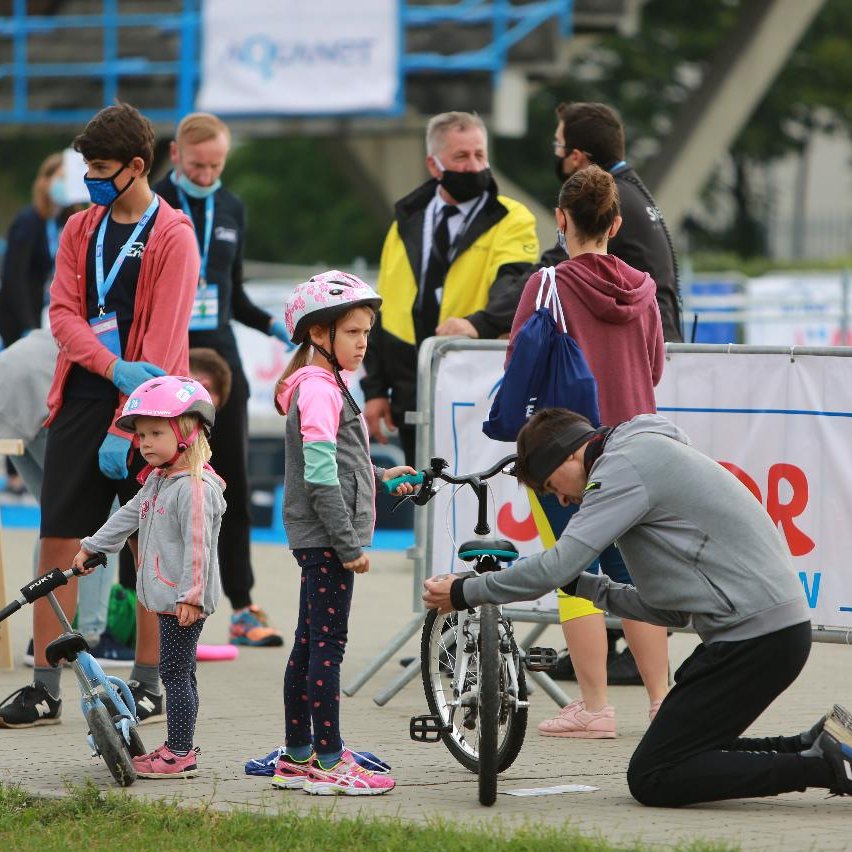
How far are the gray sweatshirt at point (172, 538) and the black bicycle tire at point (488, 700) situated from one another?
90 centimetres

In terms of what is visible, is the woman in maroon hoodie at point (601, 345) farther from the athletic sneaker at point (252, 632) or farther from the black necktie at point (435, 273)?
the athletic sneaker at point (252, 632)

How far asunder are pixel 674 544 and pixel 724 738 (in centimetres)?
60

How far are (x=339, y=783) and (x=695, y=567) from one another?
125 cm

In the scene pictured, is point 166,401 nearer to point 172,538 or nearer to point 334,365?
point 172,538

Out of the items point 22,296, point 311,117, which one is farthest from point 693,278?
point 22,296

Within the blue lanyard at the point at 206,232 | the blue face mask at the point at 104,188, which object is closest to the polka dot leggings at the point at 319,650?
the blue face mask at the point at 104,188

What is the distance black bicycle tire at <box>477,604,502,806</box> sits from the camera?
5656mm

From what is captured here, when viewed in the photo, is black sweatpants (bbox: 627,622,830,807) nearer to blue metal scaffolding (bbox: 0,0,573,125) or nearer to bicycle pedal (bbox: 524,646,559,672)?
bicycle pedal (bbox: 524,646,559,672)

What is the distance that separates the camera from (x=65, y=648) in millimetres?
6047

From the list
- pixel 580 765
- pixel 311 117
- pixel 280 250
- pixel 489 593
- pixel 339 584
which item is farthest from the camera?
pixel 280 250

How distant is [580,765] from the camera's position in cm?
636

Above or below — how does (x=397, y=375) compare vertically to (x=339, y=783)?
above

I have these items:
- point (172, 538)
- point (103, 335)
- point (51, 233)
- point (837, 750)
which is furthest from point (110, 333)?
point (51, 233)

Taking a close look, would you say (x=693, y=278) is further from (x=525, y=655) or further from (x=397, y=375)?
(x=525, y=655)
